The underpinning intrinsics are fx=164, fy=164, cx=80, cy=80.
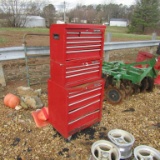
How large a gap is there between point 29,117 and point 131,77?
94.2 inches

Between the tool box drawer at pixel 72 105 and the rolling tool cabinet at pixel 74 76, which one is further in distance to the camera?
the tool box drawer at pixel 72 105

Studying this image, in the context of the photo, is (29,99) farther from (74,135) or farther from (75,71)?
(75,71)

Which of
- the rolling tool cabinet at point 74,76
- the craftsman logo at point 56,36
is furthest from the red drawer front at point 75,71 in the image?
the craftsman logo at point 56,36

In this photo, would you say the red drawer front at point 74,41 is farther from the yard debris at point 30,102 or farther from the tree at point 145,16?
the tree at point 145,16

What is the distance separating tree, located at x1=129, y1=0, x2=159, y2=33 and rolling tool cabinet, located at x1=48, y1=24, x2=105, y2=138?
126 ft

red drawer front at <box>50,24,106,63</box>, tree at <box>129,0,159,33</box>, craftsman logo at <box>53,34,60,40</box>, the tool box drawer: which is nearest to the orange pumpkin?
the tool box drawer

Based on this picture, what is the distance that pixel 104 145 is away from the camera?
240 cm

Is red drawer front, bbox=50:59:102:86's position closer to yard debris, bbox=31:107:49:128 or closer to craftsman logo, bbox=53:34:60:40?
craftsman logo, bbox=53:34:60:40

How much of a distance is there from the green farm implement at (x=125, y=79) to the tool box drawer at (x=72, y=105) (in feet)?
3.41

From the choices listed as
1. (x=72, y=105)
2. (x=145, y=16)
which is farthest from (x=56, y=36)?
(x=145, y=16)

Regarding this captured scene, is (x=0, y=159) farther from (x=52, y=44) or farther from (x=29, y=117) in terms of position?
(x=52, y=44)

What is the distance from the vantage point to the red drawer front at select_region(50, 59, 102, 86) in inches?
93.6

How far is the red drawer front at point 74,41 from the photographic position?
2.23 meters

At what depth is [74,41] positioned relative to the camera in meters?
2.34
